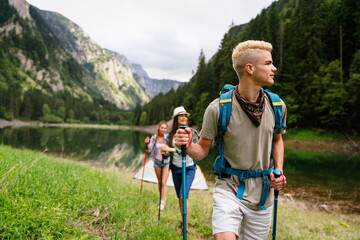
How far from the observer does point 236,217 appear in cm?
222

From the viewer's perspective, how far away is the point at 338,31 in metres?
42.3

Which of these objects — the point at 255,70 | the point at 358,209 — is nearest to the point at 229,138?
the point at 255,70

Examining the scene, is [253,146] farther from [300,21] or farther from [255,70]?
[300,21]

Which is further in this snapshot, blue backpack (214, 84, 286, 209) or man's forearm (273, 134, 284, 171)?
man's forearm (273, 134, 284, 171)

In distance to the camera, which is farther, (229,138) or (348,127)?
(348,127)

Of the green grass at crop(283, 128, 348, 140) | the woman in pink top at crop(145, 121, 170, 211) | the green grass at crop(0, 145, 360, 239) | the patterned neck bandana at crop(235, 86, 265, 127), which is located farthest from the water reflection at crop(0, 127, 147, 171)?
the green grass at crop(283, 128, 348, 140)

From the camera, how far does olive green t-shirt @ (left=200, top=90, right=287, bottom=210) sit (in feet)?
7.63

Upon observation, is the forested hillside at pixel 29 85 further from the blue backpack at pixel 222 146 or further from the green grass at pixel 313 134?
the blue backpack at pixel 222 146

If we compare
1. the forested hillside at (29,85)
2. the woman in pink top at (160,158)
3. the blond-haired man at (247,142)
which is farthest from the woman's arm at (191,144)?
the forested hillside at (29,85)

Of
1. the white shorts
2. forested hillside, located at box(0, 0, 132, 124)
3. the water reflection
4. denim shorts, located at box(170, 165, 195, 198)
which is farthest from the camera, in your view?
forested hillside, located at box(0, 0, 132, 124)

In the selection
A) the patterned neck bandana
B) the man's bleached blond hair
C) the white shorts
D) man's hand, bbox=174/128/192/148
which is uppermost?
the man's bleached blond hair

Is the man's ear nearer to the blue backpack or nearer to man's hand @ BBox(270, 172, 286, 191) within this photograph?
the blue backpack

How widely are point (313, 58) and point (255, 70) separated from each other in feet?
156

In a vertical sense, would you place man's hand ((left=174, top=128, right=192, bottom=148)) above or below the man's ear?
below
